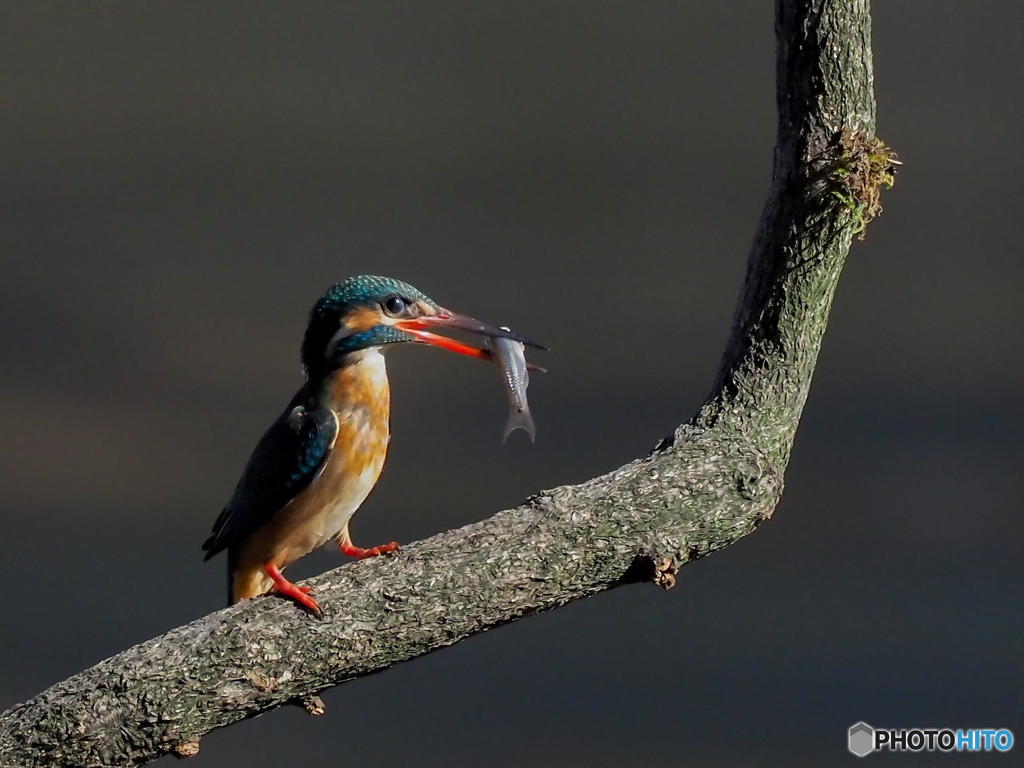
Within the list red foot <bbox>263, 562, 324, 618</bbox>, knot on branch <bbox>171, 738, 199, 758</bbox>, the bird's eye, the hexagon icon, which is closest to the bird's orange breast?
the bird's eye

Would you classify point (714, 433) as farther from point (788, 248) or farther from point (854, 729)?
point (854, 729)

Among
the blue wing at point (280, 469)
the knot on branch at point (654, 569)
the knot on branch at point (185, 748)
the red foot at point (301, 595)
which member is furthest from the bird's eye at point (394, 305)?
the knot on branch at point (185, 748)

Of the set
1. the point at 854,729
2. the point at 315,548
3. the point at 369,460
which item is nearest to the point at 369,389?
the point at 369,460

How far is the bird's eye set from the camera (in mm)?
2680

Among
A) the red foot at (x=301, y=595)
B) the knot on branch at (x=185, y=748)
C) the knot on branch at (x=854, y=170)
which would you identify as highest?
the knot on branch at (x=854, y=170)

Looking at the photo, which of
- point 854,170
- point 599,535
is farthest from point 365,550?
point 854,170

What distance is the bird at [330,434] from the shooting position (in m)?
2.69

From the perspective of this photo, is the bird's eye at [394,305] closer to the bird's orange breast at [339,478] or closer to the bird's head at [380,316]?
the bird's head at [380,316]

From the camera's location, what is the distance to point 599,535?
2164 millimetres

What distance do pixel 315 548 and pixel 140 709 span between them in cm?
78

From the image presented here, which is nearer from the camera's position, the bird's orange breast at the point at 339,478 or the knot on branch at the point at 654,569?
the knot on branch at the point at 654,569

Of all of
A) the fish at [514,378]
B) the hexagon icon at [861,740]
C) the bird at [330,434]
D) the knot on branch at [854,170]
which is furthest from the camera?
the hexagon icon at [861,740]

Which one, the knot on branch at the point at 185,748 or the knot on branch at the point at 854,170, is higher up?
the knot on branch at the point at 854,170

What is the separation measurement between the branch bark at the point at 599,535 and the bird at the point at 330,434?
53 cm
